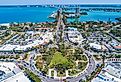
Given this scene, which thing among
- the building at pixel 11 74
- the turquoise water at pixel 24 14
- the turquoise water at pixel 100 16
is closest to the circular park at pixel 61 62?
the building at pixel 11 74

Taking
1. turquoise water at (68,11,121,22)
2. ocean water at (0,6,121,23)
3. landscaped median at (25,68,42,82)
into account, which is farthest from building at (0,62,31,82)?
turquoise water at (68,11,121,22)

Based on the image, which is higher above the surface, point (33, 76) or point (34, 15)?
point (34, 15)

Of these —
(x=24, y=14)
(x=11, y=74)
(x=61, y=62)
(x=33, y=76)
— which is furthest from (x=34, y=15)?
(x=33, y=76)

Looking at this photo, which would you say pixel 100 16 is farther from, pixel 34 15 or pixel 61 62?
pixel 61 62

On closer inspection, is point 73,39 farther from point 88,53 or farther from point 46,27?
point 46,27

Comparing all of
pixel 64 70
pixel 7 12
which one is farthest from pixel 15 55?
pixel 7 12

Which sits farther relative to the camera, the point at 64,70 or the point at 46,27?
the point at 46,27

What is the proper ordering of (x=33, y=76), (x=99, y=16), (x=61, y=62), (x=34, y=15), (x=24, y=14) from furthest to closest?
1. (x=24, y=14)
2. (x=34, y=15)
3. (x=99, y=16)
4. (x=61, y=62)
5. (x=33, y=76)

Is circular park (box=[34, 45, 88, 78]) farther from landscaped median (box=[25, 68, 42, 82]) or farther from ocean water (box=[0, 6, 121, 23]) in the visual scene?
ocean water (box=[0, 6, 121, 23])
